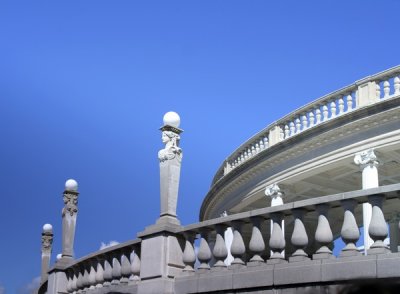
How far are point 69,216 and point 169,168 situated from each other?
6718 mm

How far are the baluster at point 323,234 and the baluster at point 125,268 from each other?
15.4ft

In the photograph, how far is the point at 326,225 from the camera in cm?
825

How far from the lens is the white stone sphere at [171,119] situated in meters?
11.3

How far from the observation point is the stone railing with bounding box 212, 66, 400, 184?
20609mm

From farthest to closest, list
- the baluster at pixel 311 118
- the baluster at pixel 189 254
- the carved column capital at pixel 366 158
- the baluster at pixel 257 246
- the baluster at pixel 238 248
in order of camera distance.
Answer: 1. the baluster at pixel 311 118
2. the carved column capital at pixel 366 158
3. the baluster at pixel 189 254
4. the baluster at pixel 238 248
5. the baluster at pixel 257 246

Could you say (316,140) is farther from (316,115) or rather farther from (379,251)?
(379,251)

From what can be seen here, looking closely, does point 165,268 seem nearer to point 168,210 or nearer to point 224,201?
point 168,210

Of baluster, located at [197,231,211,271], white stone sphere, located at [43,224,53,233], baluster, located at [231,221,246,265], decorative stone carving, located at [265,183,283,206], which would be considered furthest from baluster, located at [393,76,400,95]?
white stone sphere, located at [43,224,53,233]

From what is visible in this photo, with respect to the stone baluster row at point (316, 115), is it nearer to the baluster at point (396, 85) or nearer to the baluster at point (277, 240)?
the baluster at point (396, 85)

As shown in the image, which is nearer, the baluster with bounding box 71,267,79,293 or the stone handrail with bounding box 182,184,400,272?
the stone handrail with bounding box 182,184,400,272

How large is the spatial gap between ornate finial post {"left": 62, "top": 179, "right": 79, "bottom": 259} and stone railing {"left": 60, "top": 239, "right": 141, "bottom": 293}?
1.55 meters

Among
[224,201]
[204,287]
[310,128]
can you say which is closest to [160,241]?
[204,287]

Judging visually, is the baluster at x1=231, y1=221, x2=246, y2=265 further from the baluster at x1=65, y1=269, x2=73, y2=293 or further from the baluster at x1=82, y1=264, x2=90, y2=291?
the baluster at x1=65, y1=269, x2=73, y2=293

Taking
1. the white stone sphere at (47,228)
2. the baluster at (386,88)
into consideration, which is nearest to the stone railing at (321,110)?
the baluster at (386,88)
